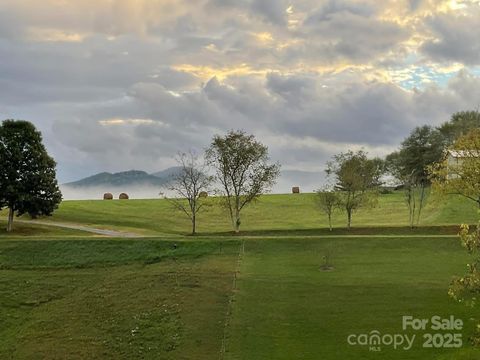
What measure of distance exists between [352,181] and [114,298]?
3176 cm

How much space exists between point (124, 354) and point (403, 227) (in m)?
37.2

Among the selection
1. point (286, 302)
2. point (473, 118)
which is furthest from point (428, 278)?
point (473, 118)

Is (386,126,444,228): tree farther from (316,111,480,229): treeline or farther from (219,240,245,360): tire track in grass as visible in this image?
(219,240,245,360): tire track in grass

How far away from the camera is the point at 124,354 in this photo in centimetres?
2464

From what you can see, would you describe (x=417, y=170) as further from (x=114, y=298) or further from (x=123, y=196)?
(x=114, y=298)

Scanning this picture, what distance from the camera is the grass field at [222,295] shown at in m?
25.0

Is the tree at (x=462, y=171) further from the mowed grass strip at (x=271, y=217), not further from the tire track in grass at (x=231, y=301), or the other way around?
the tire track in grass at (x=231, y=301)

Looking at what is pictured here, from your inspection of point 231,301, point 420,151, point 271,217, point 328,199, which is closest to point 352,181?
point 328,199

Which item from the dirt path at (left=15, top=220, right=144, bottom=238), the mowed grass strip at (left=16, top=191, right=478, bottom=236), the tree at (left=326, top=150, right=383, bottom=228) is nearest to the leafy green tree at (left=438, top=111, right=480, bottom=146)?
the mowed grass strip at (left=16, top=191, right=478, bottom=236)

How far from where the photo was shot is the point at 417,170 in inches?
3583

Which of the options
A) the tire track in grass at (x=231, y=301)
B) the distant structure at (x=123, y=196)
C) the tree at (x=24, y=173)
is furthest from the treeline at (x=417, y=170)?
the distant structure at (x=123, y=196)

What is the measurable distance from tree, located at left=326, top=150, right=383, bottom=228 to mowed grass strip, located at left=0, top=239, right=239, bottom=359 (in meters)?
18.1

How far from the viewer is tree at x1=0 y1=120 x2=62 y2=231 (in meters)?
55.7

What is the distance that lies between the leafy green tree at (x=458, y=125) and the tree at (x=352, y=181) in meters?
40.2
